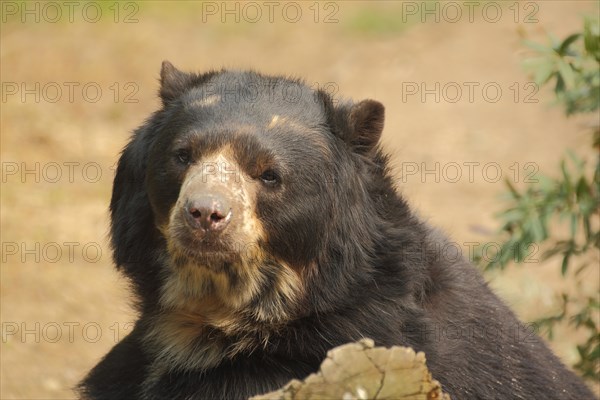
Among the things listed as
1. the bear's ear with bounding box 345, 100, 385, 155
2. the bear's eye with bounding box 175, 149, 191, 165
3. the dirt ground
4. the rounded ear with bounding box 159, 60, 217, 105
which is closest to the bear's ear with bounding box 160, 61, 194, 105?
the rounded ear with bounding box 159, 60, 217, 105

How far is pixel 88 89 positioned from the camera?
52.1 ft

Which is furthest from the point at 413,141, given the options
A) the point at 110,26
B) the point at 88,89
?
the point at 110,26

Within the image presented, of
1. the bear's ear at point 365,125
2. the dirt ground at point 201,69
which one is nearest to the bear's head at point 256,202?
the bear's ear at point 365,125

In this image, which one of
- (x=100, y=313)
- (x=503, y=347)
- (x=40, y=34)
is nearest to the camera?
(x=503, y=347)

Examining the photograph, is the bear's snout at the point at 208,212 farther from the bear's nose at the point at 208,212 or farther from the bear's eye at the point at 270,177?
the bear's eye at the point at 270,177

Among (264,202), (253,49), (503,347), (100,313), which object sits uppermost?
(253,49)

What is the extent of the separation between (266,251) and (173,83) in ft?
3.90

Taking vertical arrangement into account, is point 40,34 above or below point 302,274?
above

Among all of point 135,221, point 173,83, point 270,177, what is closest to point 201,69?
point 173,83

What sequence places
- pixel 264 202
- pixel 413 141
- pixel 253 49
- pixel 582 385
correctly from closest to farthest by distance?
pixel 264 202 → pixel 582 385 → pixel 413 141 → pixel 253 49

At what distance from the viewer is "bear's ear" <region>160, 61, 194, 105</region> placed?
5.68 m

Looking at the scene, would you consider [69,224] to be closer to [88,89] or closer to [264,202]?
[88,89]

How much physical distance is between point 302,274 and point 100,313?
16.0 feet

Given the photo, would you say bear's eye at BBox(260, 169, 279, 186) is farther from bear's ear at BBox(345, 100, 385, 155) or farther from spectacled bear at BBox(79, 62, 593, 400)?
bear's ear at BBox(345, 100, 385, 155)
